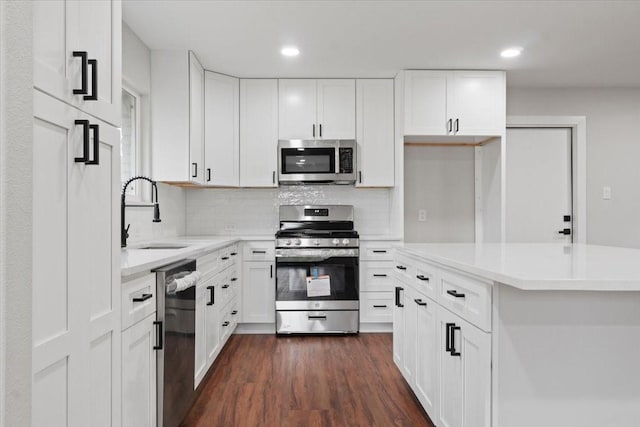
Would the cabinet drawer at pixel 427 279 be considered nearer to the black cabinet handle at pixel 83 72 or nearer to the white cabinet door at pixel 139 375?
the white cabinet door at pixel 139 375

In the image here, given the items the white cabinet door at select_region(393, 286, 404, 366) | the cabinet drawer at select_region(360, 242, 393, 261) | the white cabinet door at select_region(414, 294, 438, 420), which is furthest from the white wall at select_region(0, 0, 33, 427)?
the cabinet drawer at select_region(360, 242, 393, 261)

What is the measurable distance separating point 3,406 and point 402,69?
12.8 feet

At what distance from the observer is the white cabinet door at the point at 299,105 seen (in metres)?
4.26

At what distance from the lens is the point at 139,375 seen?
1.68m

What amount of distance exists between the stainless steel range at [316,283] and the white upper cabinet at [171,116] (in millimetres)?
1128

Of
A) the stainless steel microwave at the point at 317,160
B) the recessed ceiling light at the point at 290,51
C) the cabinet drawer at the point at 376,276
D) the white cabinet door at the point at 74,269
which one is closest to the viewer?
the white cabinet door at the point at 74,269

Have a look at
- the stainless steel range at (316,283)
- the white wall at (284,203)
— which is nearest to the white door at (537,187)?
the white wall at (284,203)

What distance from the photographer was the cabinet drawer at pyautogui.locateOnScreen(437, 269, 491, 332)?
146cm

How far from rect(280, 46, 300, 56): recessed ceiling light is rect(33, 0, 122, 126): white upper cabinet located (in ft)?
7.08

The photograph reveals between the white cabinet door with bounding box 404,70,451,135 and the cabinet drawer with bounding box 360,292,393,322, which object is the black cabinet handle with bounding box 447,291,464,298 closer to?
the cabinet drawer with bounding box 360,292,393,322

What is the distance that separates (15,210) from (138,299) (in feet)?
3.01

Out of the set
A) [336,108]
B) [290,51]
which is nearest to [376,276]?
[336,108]

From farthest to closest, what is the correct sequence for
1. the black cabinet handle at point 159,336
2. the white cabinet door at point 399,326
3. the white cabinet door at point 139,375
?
the white cabinet door at point 399,326, the black cabinet handle at point 159,336, the white cabinet door at point 139,375

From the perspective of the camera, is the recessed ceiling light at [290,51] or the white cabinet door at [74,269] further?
the recessed ceiling light at [290,51]
